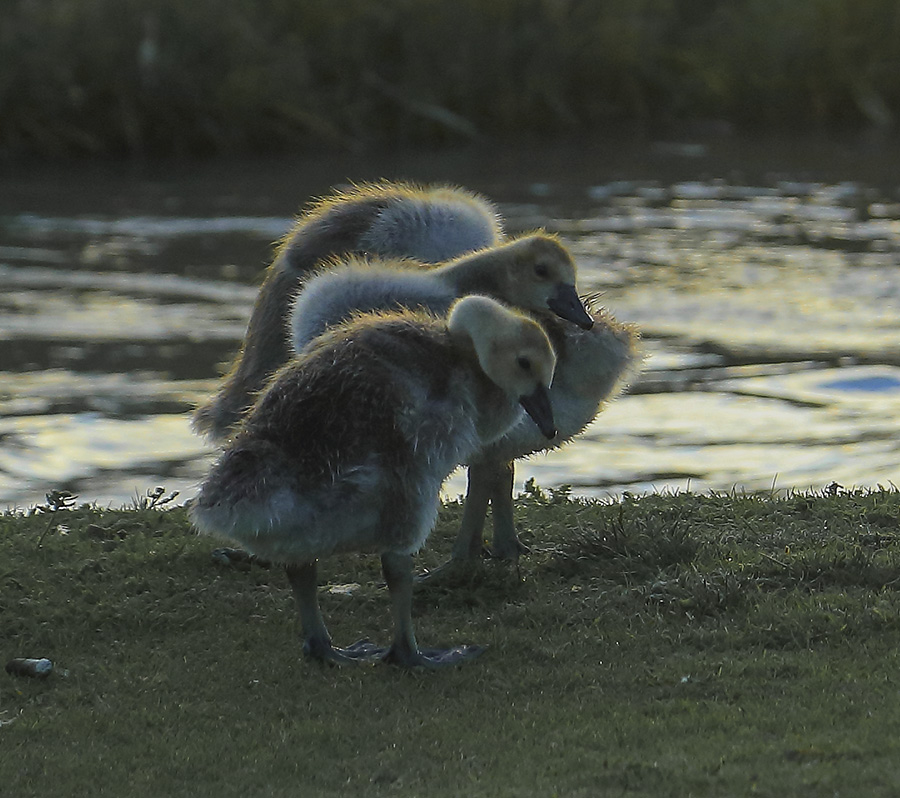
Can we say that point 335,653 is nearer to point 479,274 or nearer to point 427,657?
point 427,657

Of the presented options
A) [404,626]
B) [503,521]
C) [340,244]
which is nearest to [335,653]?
[404,626]

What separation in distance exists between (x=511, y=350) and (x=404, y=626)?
3.52ft

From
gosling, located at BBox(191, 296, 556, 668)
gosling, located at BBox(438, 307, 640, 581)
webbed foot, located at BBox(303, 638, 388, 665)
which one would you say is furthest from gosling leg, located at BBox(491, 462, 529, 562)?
webbed foot, located at BBox(303, 638, 388, 665)

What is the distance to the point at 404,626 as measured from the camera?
578cm

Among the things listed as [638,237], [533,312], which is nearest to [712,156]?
[638,237]

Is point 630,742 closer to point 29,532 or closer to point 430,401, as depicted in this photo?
point 430,401

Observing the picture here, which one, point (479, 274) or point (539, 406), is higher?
point (479, 274)

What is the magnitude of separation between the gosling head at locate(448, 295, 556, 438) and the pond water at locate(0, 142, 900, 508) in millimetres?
2614

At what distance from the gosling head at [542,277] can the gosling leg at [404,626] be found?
1656 millimetres

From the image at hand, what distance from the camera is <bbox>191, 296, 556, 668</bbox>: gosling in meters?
5.47

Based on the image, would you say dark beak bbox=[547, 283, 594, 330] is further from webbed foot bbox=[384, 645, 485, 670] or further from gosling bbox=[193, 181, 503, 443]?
webbed foot bbox=[384, 645, 485, 670]

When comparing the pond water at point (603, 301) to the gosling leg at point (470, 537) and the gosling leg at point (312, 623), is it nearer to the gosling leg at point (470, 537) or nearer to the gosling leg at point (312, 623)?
the gosling leg at point (470, 537)

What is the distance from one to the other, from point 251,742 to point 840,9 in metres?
25.4

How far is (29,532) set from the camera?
7.48m
